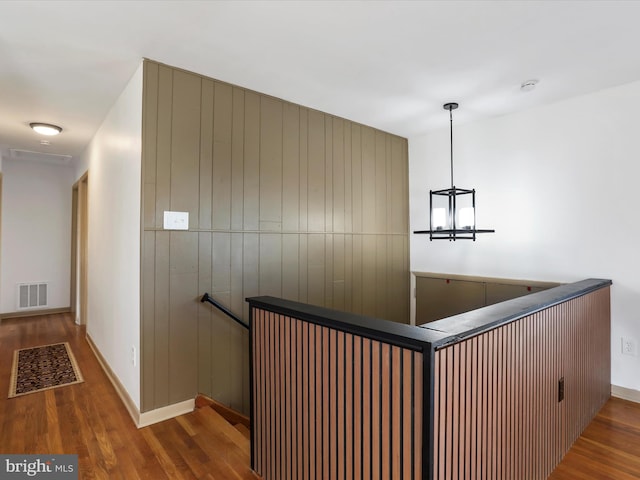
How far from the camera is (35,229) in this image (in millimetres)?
5742

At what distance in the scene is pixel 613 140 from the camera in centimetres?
292

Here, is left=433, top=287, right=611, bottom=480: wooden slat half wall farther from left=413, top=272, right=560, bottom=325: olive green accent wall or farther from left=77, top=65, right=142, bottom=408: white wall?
left=77, top=65, right=142, bottom=408: white wall

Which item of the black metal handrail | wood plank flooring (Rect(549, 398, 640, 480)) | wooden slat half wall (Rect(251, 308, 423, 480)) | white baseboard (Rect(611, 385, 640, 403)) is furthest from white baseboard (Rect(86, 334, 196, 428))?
white baseboard (Rect(611, 385, 640, 403))

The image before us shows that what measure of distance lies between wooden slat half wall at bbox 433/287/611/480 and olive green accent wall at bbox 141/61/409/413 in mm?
1931

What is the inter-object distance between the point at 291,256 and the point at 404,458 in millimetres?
2173

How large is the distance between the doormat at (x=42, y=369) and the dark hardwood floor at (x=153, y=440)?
126mm

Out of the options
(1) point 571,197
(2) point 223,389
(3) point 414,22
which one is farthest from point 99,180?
(1) point 571,197

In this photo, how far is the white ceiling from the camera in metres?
1.96

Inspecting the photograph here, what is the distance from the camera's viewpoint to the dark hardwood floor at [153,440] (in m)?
1.98

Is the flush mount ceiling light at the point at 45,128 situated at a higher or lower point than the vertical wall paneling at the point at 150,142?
higher

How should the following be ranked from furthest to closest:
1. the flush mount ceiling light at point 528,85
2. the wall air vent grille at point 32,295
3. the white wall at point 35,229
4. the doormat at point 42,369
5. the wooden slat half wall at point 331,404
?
the wall air vent grille at point 32,295 → the white wall at point 35,229 → the doormat at point 42,369 → the flush mount ceiling light at point 528,85 → the wooden slat half wall at point 331,404

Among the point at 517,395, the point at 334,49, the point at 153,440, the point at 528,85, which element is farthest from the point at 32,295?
the point at 528,85

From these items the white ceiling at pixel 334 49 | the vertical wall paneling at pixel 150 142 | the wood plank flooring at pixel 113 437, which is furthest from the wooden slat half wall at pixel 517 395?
the vertical wall paneling at pixel 150 142

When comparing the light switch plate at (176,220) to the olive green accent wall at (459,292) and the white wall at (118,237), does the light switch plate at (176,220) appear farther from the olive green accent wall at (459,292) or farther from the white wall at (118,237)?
the olive green accent wall at (459,292)
